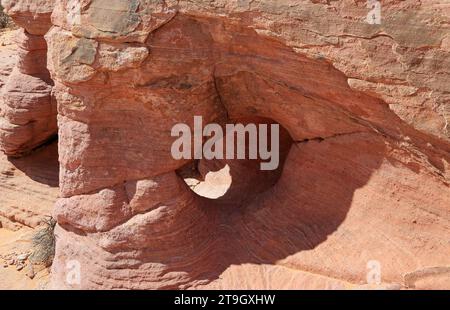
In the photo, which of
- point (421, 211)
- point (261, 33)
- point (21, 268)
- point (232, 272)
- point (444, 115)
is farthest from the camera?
point (21, 268)

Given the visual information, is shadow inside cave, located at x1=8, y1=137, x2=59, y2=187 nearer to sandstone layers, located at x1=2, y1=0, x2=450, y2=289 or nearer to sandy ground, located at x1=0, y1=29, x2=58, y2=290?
sandy ground, located at x1=0, y1=29, x2=58, y2=290

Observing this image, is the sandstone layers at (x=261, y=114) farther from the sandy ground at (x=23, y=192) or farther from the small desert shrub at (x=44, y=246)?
the sandy ground at (x=23, y=192)

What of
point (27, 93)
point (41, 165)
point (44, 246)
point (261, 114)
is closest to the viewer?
point (261, 114)

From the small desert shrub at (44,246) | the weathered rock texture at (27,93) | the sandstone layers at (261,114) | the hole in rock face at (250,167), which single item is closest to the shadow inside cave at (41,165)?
the weathered rock texture at (27,93)

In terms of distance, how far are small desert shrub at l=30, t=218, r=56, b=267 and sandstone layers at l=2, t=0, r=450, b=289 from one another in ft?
3.26

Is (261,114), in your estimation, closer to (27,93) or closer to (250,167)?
(250,167)

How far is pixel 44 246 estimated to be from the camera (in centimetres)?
613

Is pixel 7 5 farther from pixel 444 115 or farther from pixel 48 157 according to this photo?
pixel 444 115

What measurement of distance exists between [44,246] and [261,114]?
10.5 feet

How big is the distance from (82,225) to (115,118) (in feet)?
3.61

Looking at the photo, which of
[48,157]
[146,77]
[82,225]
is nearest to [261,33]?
[146,77]

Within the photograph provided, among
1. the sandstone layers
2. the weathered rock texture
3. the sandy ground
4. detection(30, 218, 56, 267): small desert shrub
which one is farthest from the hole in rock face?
the weathered rock texture

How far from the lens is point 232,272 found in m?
4.83

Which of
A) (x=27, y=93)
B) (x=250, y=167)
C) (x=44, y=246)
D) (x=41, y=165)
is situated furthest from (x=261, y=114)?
(x=41, y=165)
